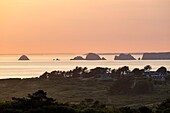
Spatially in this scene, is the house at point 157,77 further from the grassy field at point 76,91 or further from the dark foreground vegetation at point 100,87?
the grassy field at point 76,91

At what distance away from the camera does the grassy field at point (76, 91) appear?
250ft

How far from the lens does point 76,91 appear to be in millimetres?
90812

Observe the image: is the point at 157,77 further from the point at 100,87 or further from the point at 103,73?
the point at 100,87

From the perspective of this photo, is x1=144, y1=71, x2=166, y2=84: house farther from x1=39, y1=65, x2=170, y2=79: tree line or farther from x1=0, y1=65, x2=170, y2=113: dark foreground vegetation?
x1=39, y1=65, x2=170, y2=79: tree line

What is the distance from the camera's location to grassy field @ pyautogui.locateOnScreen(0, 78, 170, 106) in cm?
7612

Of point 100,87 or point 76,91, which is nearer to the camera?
point 76,91

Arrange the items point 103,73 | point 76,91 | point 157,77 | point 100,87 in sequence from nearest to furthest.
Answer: point 76,91, point 100,87, point 157,77, point 103,73

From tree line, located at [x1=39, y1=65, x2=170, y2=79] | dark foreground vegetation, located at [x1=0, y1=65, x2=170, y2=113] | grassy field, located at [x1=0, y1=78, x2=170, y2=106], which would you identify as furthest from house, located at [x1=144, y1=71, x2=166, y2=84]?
grassy field, located at [x1=0, y1=78, x2=170, y2=106]

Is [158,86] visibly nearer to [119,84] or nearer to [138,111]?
[119,84]

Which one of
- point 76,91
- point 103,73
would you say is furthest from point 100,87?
point 103,73

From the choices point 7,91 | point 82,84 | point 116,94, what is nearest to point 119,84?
point 116,94

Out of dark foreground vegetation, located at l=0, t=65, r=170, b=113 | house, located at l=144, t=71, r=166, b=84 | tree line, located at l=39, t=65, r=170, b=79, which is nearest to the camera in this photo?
dark foreground vegetation, located at l=0, t=65, r=170, b=113

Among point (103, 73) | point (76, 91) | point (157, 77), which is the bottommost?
point (76, 91)

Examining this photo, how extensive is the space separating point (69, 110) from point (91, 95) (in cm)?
5662
